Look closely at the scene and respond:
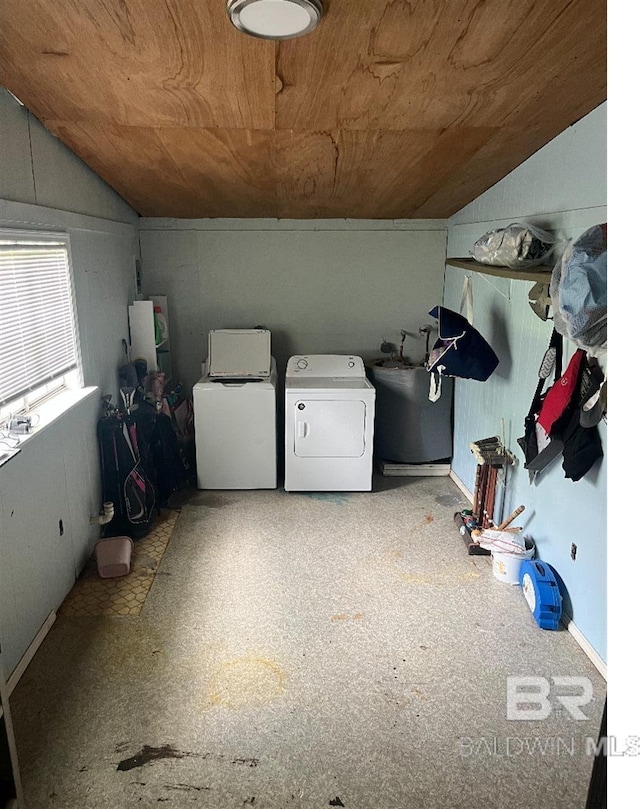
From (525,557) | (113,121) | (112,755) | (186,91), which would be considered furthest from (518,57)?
(112,755)

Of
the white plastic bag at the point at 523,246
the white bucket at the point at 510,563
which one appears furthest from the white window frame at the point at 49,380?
the white bucket at the point at 510,563

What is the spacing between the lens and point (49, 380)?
2869 millimetres

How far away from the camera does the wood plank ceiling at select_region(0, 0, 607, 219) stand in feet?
6.02

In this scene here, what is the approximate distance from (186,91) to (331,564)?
7.90ft

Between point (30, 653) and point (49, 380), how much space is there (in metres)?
1.23

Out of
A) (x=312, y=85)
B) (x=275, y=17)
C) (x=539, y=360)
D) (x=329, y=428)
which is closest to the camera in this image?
(x=275, y=17)

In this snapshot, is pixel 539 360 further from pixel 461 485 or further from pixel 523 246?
pixel 461 485

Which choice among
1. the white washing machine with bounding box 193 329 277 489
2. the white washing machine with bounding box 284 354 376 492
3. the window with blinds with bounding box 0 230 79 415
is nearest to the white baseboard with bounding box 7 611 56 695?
the window with blinds with bounding box 0 230 79 415

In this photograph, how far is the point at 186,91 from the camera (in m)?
2.34

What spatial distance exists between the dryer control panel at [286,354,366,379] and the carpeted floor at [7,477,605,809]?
1482mm

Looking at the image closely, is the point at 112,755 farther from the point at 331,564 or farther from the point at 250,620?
the point at 331,564

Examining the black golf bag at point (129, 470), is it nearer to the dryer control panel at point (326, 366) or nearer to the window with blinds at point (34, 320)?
the window with blinds at point (34, 320)

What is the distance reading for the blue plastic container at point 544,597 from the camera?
2701mm

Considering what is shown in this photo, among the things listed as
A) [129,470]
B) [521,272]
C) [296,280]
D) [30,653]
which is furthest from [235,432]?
[521,272]
